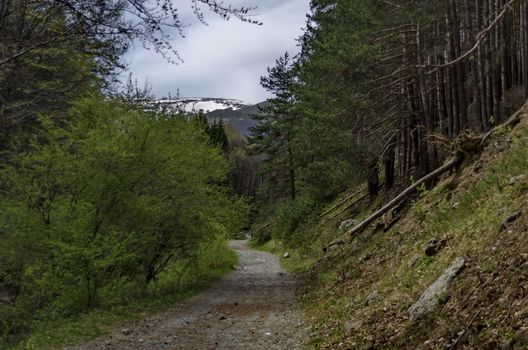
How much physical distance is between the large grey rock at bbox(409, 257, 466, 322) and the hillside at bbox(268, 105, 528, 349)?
2 cm

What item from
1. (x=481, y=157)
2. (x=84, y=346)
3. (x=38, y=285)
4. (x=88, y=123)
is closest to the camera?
(x=84, y=346)

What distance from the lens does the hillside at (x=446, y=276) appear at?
493 centimetres

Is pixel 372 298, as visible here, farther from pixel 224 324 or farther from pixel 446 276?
pixel 224 324

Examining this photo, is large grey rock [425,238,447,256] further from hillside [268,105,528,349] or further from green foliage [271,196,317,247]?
green foliage [271,196,317,247]

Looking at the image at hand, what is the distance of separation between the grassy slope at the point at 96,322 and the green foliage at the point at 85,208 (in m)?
0.61

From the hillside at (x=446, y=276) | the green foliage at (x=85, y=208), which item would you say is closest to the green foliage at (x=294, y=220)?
the hillside at (x=446, y=276)

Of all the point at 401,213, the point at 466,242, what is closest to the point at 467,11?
the point at 401,213

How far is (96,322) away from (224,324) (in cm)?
284

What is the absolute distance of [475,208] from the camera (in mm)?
9391

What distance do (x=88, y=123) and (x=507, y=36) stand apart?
45.1 ft

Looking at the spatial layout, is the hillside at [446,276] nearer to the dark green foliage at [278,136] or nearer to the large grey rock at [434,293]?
the large grey rock at [434,293]

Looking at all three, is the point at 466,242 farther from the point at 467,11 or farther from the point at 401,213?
the point at 467,11

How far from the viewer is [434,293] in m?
6.30

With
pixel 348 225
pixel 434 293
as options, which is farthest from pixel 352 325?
pixel 348 225
